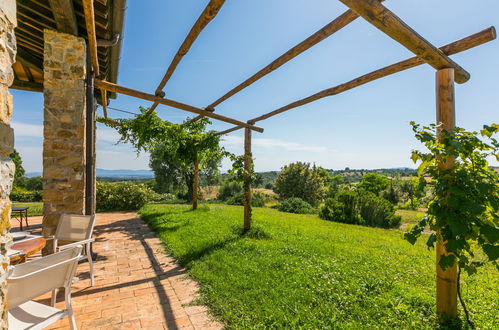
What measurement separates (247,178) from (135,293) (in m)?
3.07

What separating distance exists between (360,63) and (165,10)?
2559 mm

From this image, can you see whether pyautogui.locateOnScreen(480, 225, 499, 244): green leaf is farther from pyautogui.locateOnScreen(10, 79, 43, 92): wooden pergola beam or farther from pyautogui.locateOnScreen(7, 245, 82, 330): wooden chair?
pyautogui.locateOnScreen(10, 79, 43, 92): wooden pergola beam

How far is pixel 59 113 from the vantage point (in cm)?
312

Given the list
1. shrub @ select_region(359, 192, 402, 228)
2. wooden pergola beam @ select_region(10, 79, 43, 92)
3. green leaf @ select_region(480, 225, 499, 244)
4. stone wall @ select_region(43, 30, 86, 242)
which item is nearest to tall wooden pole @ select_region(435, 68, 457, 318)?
green leaf @ select_region(480, 225, 499, 244)

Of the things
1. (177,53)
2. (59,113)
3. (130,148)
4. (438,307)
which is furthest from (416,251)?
(130,148)

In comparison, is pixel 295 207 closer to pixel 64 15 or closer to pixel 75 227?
pixel 75 227

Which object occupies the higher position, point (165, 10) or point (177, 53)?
point (165, 10)

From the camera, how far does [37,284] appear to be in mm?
1337

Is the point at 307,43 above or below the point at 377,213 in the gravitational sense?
above

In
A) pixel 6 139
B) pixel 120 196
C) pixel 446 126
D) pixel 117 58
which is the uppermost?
pixel 117 58

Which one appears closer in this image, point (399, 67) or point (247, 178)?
point (399, 67)

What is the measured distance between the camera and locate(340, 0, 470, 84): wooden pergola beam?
147 cm

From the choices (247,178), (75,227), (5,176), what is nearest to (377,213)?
(247,178)

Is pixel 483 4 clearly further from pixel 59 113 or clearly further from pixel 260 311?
pixel 59 113
